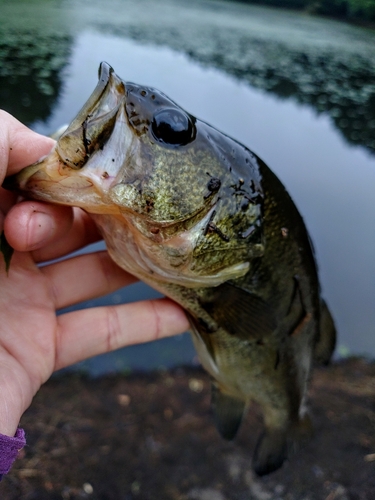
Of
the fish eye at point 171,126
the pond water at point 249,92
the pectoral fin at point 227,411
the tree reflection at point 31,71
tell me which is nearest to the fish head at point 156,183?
the fish eye at point 171,126

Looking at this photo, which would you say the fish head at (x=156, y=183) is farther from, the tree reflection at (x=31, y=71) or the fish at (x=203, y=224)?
the tree reflection at (x=31, y=71)

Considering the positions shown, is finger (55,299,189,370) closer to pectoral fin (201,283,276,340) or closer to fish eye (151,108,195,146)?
pectoral fin (201,283,276,340)

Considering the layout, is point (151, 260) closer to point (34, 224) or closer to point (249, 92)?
point (34, 224)

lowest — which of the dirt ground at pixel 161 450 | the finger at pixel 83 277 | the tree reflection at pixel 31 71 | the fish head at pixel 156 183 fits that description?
the dirt ground at pixel 161 450

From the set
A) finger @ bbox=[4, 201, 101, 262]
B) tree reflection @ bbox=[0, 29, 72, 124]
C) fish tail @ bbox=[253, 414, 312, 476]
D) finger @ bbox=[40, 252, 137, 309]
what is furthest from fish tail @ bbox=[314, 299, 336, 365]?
tree reflection @ bbox=[0, 29, 72, 124]

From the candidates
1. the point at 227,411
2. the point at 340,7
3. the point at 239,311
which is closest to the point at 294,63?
the point at 340,7
